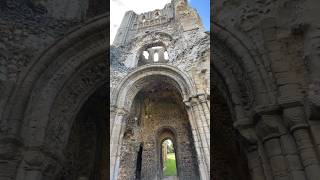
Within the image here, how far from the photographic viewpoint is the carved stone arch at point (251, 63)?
3.04 m

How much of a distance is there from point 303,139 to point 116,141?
7818 mm

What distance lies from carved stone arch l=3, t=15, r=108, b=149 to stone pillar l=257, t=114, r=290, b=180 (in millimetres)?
2612

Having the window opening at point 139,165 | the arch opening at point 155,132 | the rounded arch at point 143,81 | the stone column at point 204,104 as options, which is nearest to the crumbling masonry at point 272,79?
the stone column at point 204,104

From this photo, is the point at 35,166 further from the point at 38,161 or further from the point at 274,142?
the point at 274,142

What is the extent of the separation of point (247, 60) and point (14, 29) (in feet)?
11.1

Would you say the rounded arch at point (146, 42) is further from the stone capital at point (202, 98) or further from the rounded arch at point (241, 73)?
the rounded arch at point (241, 73)

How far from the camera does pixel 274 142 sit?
281 cm

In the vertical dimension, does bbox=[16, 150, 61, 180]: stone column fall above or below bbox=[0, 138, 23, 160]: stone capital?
below

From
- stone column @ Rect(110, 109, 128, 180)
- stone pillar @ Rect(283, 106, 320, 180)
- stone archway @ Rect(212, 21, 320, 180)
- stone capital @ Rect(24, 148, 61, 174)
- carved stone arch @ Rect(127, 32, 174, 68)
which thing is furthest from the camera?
carved stone arch @ Rect(127, 32, 174, 68)

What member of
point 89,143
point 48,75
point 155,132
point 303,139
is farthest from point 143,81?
point 303,139

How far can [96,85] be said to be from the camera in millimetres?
4922

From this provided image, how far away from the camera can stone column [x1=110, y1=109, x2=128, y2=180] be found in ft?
30.5

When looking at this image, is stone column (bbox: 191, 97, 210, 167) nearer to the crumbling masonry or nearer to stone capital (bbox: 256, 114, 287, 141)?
the crumbling masonry

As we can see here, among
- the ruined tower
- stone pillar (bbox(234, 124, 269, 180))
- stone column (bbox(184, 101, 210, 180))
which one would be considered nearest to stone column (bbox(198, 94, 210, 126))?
the ruined tower
